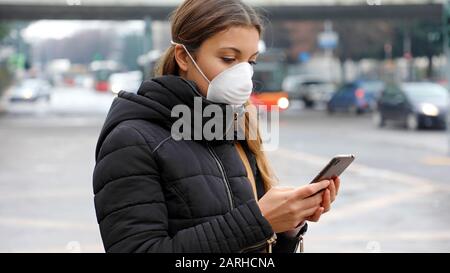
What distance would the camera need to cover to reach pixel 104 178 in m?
2.26

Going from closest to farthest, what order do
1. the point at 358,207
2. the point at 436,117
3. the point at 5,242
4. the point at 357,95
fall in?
the point at 5,242 < the point at 358,207 < the point at 436,117 < the point at 357,95

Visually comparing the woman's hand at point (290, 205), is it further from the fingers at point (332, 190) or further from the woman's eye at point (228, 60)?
the woman's eye at point (228, 60)

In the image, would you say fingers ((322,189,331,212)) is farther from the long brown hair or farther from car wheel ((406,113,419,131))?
car wheel ((406,113,419,131))

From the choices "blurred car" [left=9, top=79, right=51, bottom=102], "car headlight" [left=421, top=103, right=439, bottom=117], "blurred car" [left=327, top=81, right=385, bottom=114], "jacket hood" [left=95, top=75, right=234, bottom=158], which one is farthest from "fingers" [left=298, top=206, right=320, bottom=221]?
"blurred car" [left=9, top=79, right=51, bottom=102]

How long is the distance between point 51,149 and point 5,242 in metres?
12.4

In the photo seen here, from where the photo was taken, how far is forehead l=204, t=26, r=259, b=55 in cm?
240

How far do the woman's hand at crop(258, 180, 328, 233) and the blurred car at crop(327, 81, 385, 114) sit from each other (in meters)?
36.5

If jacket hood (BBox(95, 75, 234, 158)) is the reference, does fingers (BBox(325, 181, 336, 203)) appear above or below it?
below

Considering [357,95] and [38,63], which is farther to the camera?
[38,63]

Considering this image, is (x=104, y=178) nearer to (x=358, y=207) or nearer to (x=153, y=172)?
(x=153, y=172)

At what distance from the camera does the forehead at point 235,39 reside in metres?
2.40

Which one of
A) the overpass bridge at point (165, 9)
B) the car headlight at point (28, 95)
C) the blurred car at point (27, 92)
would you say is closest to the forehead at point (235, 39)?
the overpass bridge at point (165, 9)

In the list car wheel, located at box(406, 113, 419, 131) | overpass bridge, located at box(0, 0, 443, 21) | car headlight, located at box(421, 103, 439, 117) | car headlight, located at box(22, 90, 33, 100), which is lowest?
car wheel, located at box(406, 113, 419, 131)
